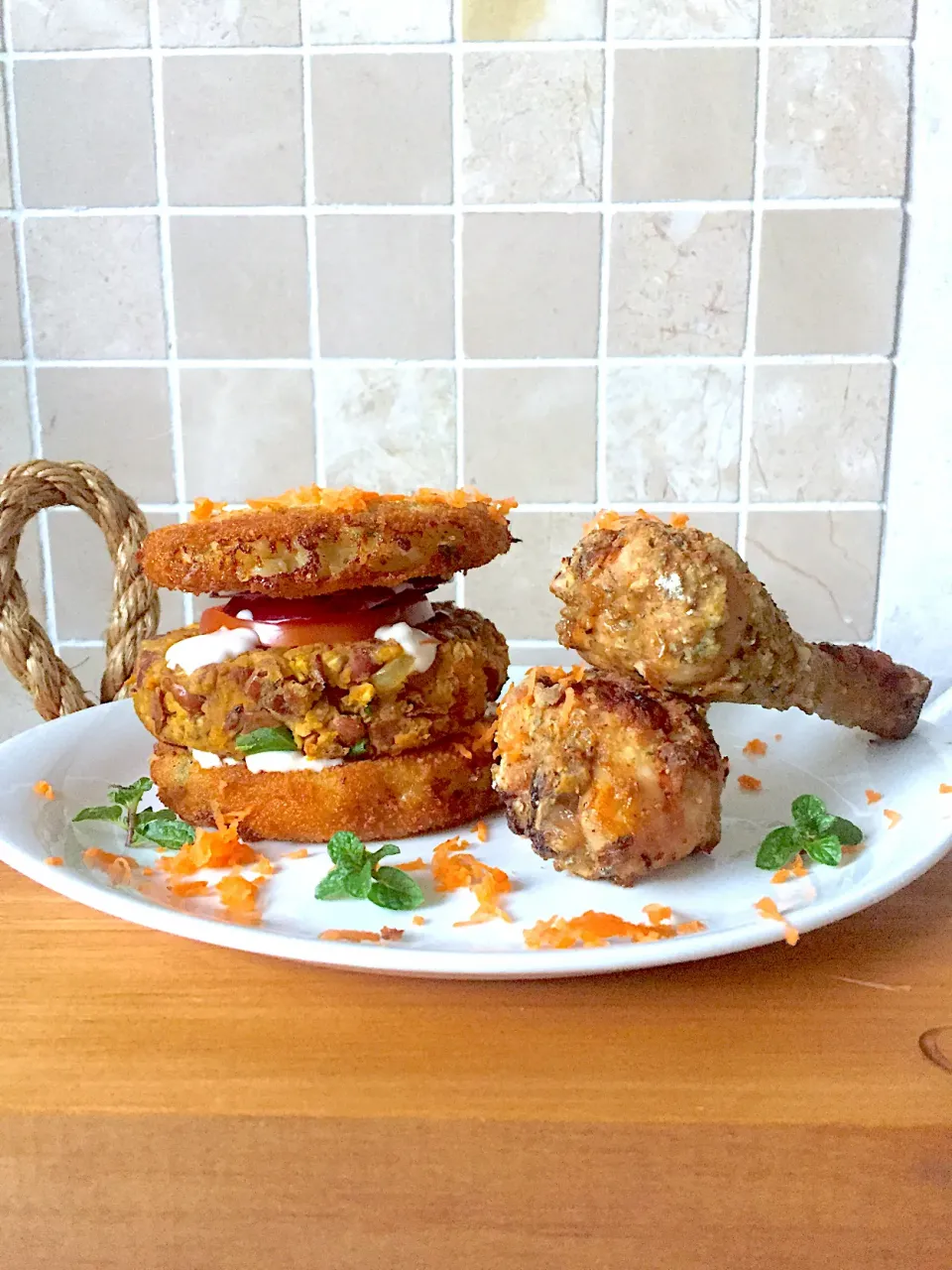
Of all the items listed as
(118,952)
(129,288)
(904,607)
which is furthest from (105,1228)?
(904,607)

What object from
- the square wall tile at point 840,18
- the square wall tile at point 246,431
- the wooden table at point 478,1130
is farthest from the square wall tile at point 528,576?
the wooden table at point 478,1130

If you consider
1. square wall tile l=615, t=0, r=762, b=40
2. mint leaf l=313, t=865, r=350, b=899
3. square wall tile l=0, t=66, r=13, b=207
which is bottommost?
mint leaf l=313, t=865, r=350, b=899

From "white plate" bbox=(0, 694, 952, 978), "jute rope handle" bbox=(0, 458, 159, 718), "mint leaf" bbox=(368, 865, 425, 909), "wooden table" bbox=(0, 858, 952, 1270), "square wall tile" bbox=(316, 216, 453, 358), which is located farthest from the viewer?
"square wall tile" bbox=(316, 216, 453, 358)

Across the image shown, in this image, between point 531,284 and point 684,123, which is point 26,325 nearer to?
point 531,284

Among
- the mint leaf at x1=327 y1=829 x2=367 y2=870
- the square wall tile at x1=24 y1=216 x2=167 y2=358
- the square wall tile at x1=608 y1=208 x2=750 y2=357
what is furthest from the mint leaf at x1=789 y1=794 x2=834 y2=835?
the square wall tile at x1=24 y1=216 x2=167 y2=358

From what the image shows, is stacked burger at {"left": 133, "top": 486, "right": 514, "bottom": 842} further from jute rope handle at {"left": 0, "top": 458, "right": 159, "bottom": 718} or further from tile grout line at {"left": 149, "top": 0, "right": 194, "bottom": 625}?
tile grout line at {"left": 149, "top": 0, "right": 194, "bottom": 625}

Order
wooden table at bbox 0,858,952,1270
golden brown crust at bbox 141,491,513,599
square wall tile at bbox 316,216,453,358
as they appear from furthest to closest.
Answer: square wall tile at bbox 316,216,453,358 < golden brown crust at bbox 141,491,513,599 < wooden table at bbox 0,858,952,1270

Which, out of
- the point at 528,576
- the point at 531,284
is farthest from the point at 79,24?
the point at 528,576
